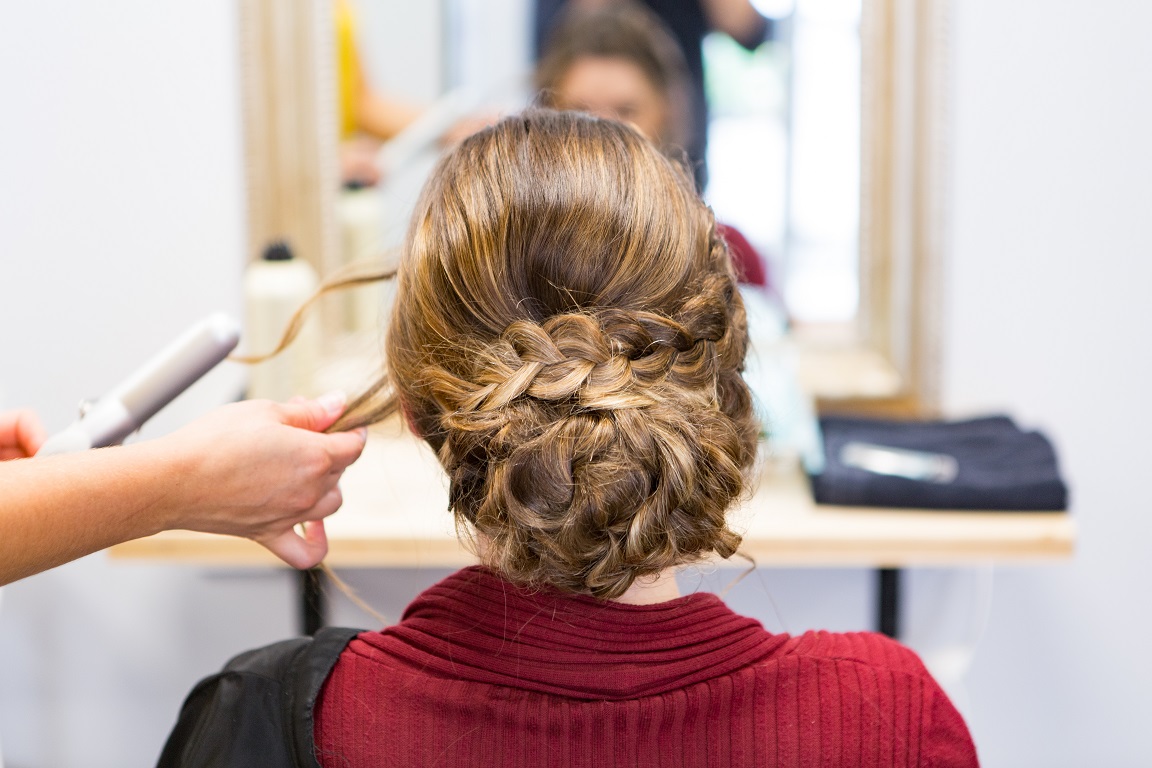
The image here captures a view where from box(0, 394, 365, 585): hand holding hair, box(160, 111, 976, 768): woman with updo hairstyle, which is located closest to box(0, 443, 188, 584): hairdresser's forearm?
box(0, 394, 365, 585): hand holding hair

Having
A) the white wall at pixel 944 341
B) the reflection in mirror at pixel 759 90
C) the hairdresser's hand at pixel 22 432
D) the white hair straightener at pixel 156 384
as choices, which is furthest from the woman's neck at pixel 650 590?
the reflection in mirror at pixel 759 90

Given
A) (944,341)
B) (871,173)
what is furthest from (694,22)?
(944,341)

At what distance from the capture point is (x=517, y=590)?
683 millimetres

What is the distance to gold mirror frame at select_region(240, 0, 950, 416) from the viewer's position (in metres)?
1.54

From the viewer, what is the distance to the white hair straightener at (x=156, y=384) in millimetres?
849

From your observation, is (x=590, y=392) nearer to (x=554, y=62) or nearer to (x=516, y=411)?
(x=516, y=411)

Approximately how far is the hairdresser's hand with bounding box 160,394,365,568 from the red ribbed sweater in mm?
150

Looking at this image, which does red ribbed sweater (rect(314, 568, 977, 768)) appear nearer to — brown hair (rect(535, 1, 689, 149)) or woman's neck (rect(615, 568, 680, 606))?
woman's neck (rect(615, 568, 680, 606))

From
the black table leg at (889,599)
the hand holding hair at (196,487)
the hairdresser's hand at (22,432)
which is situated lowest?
the black table leg at (889,599)

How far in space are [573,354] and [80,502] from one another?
320 millimetres

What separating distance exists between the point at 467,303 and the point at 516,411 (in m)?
0.08

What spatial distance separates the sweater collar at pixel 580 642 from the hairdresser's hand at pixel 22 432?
42cm

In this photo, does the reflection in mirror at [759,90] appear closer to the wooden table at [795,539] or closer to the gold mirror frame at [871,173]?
the gold mirror frame at [871,173]

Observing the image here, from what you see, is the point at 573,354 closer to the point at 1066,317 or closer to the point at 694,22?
the point at 694,22
